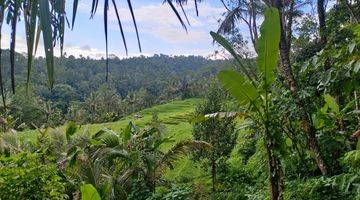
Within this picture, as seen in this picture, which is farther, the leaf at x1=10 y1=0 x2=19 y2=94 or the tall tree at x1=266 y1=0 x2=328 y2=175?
the tall tree at x1=266 y1=0 x2=328 y2=175

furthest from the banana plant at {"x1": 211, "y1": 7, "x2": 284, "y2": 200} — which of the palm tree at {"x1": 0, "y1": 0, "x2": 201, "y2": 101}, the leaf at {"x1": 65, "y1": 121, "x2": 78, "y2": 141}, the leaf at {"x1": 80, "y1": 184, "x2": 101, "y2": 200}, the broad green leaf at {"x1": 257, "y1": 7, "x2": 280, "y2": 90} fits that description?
the leaf at {"x1": 65, "y1": 121, "x2": 78, "y2": 141}

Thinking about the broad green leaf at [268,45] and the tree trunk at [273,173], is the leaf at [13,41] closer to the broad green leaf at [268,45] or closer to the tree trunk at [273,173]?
the broad green leaf at [268,45]

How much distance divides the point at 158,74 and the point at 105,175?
264ft

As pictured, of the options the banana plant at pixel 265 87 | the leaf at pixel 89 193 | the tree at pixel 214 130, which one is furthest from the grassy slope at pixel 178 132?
the leaf at pixel 89 193

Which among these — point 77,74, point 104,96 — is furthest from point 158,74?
point 104,96

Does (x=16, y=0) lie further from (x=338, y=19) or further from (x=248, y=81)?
(x=338, y=19)

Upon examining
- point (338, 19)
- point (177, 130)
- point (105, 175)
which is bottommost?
point (177, 130)

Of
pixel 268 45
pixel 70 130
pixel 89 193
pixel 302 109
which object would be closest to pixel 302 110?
pixel 302 109

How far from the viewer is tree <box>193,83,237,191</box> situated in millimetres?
10250

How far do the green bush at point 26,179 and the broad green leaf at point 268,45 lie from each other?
2598 mm

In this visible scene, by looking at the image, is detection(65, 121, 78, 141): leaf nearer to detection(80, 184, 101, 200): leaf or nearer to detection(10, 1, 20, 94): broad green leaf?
detection(80, 184, 101, 200): leaf

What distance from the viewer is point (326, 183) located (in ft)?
15.3

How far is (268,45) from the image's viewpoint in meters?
3.81

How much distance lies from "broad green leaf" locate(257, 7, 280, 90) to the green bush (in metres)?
2.60
